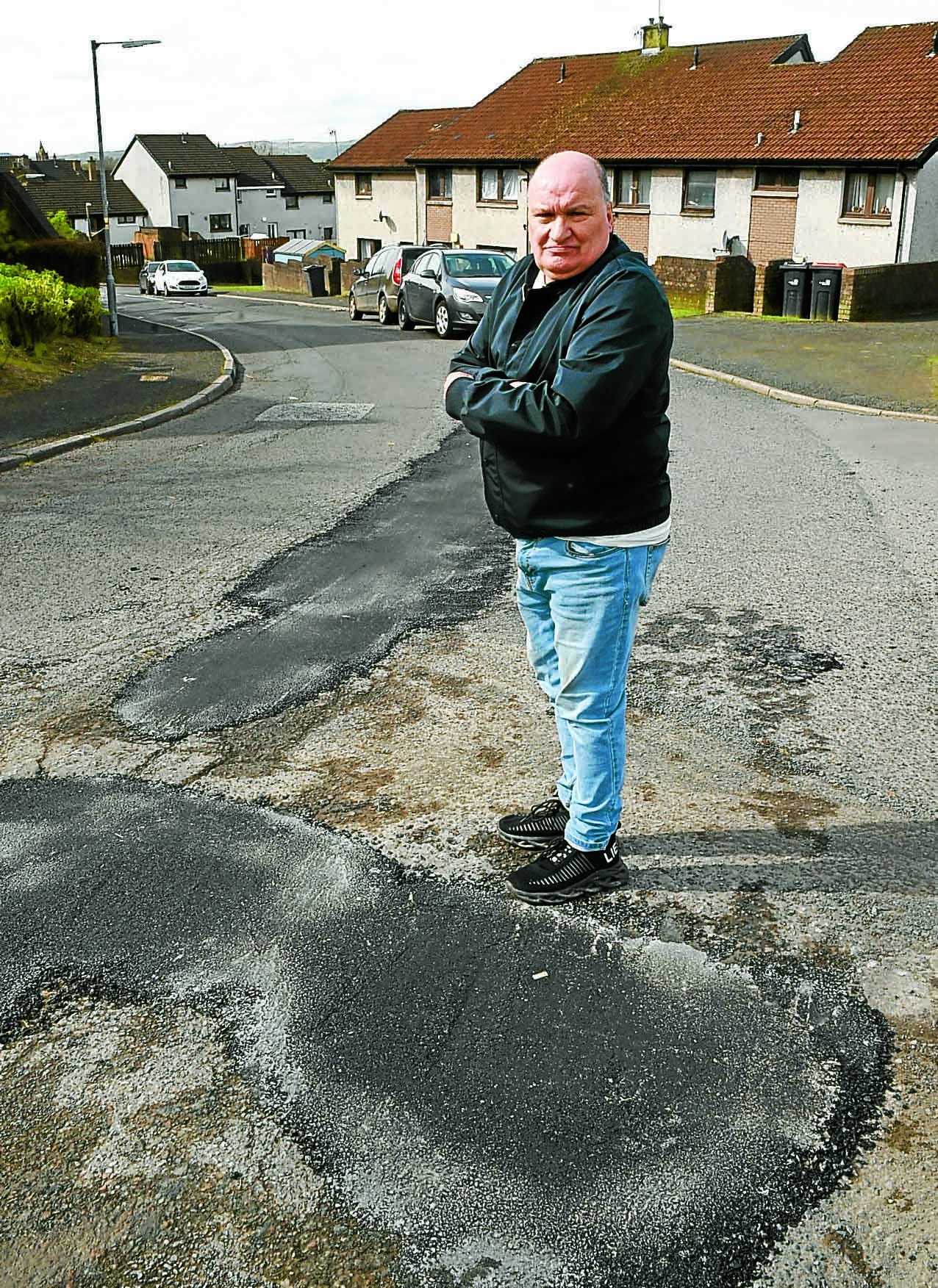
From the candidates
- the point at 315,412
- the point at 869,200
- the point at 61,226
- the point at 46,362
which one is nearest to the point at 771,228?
the point at 869,200

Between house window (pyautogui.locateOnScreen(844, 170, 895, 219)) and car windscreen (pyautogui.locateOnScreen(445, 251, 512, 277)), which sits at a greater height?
house window (pyautogui.locateOnScreen(844, 170, 895, 219))

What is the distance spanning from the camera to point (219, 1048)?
9.95 ft

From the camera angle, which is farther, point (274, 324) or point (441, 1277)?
point (274, 324)

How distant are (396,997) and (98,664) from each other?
316 cm

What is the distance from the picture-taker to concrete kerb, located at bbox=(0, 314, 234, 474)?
434 inches

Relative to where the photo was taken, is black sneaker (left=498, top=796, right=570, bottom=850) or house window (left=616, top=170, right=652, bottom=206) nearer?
black sneaker (left=498, top=796, right=570, bottom=850)

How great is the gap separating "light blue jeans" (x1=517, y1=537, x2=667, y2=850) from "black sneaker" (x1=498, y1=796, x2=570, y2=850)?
228 millimetres

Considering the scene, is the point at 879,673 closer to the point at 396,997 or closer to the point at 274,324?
the point at 396,997

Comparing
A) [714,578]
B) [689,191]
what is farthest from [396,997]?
[689,191]

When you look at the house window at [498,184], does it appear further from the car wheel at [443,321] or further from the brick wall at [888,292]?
the car wheel at [443,321]

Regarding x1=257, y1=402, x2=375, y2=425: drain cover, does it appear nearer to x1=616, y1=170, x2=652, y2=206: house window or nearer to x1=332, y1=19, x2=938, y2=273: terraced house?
x1=332, y1=19, x2=938, y2=273: terraced house

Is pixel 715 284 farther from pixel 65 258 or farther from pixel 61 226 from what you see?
pixel 61 226

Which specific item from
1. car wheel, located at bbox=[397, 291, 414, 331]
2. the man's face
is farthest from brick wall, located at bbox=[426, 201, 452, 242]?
the man's face

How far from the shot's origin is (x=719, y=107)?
124 feet
